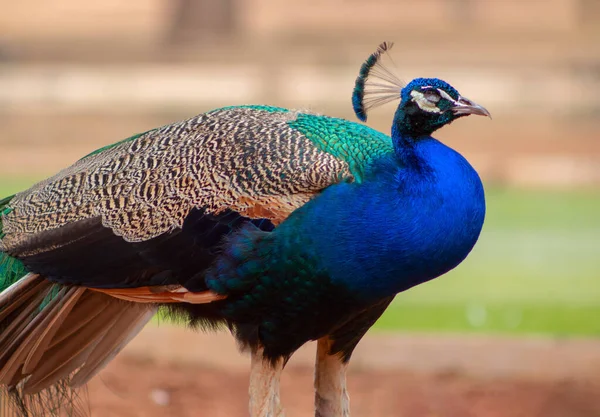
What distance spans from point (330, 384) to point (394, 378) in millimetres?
1113

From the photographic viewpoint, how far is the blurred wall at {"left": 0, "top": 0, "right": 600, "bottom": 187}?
914 cm

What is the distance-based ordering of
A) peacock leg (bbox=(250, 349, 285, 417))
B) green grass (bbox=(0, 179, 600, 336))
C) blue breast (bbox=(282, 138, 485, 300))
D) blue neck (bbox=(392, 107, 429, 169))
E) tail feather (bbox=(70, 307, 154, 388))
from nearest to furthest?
1. blue breast (bbox=(282, 138, 485, 300))
2. blue neck (bbox=(392, 107, 429, 169))
3. peacock leg (bbox=(250, 349, 285, 417))
4. tail feather (bbox=(70, 307, 154, 388))
5. green grass (bbox=(0, 179, 600, 336))

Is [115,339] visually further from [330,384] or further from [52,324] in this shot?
[330,384]

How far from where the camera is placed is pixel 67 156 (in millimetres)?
9156

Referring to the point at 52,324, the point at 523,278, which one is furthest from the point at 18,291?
the point at 523,278

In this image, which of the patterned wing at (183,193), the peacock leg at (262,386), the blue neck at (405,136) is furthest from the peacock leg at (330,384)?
the blue neck at (405,136)

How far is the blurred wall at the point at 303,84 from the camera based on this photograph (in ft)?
30.0

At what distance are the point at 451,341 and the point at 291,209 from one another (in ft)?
6.70

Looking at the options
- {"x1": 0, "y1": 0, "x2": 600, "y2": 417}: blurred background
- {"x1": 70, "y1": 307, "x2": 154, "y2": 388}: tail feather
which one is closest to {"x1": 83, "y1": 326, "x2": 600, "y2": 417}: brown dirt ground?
{"x1": 0, "y1": 0, "x2": 600, "y2": 417}: blurred background

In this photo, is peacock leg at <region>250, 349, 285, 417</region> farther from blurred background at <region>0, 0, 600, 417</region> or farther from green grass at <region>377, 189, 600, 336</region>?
green grass at <region>377, 189, 600, 336</region>

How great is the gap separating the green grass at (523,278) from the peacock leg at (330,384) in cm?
209

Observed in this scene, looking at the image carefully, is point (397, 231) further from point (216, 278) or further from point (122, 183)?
point (122, 183)

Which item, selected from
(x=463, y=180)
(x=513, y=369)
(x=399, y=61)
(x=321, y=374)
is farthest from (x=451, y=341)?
(x=399, y=61)

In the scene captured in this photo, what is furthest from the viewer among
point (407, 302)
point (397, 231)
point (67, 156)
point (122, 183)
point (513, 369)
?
point (67, 156)
